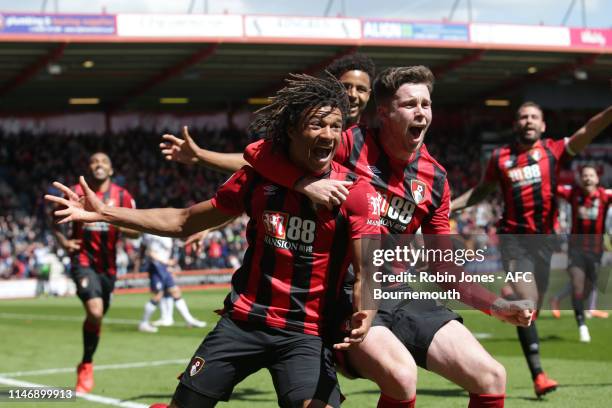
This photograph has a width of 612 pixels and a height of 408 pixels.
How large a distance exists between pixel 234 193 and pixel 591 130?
13.4 ft

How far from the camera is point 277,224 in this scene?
5090 mm

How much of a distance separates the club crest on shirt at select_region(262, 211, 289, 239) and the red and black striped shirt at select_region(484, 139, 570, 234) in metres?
4.55

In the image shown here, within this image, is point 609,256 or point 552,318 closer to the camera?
point 609,256

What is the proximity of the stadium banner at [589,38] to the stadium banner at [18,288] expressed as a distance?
819 inches

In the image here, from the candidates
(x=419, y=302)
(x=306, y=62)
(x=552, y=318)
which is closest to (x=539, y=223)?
(x=419, y=302)

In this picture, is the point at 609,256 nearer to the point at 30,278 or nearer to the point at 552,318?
the point at 552,318

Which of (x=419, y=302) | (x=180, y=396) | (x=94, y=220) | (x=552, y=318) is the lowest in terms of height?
Result: (x=552, y=318)

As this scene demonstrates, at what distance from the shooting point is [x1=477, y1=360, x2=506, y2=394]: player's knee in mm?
5168

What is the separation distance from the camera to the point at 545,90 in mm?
42938

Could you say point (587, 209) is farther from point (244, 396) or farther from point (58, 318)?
point (58, 318)

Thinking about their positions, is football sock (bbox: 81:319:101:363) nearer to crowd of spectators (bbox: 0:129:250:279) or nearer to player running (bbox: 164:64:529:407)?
player running (bbox: 164:64:529:407)

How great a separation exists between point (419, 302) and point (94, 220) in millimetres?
1866

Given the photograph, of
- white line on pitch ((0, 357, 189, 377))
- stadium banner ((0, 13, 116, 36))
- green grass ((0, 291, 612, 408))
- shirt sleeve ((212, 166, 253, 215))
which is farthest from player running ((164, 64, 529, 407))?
stadium banner ((0, 13, 116, 36))

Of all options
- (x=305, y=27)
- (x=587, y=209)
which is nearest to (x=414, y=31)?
(x=305, y=27)
